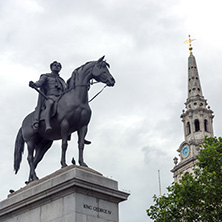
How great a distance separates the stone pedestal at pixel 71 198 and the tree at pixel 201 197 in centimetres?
1574

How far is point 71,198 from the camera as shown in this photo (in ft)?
45.9

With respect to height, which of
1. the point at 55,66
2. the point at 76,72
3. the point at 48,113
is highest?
the point at 55,66

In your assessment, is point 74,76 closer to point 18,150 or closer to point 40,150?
point 40,150

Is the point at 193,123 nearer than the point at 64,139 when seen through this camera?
No

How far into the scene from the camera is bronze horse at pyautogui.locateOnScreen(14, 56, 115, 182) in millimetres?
15876

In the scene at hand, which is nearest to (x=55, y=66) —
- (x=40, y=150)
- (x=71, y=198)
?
(x=40, y=150)

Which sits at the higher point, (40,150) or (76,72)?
(76,72)

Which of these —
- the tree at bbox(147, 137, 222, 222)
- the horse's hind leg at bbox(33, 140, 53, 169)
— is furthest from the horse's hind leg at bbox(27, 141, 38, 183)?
the tree at bbox(147, 137, 222, 222)

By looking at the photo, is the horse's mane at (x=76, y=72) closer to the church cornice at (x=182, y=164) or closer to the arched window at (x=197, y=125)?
the church cornice at (x=182, y=164)

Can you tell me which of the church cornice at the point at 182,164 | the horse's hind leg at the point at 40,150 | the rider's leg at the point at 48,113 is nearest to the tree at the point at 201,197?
the horse's hind leg at the point at 40,150

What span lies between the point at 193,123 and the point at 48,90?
85.8 metres

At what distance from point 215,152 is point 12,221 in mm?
20392

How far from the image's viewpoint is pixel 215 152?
33156mm

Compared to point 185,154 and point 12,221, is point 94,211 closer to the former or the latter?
point 12,221
